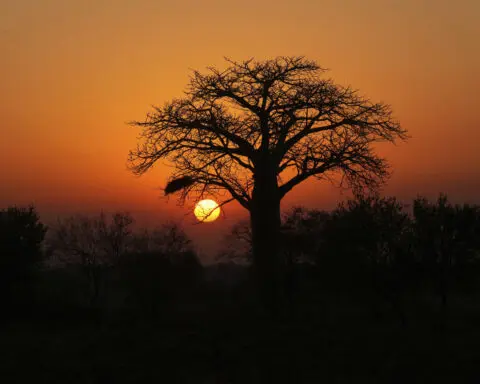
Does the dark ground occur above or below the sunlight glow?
below

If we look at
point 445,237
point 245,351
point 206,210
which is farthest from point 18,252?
point 445,237

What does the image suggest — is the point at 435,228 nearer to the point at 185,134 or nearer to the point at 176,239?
the point at 185,134

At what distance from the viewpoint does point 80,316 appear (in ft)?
57.4

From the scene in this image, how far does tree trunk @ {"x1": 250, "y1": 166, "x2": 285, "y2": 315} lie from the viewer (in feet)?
40.8

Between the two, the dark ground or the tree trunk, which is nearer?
the dark ground

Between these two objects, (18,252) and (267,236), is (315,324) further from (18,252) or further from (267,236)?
(18,252)

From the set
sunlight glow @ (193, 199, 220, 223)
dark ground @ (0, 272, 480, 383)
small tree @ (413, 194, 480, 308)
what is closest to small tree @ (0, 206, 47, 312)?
dark ground @ (0, 272, 480, 383)

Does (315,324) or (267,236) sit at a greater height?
(267,236)

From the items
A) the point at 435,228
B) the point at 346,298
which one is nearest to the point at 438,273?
the point at 435,228

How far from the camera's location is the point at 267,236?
491 inches

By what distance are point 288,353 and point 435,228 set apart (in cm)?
1074

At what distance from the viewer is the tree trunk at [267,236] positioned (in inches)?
490

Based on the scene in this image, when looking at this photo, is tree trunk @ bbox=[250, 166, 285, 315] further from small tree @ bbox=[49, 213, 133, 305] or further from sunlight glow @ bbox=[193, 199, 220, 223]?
small tree @ bbox=[49, 213, 133, 305]

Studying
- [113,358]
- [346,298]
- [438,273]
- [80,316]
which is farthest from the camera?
[346,298]
